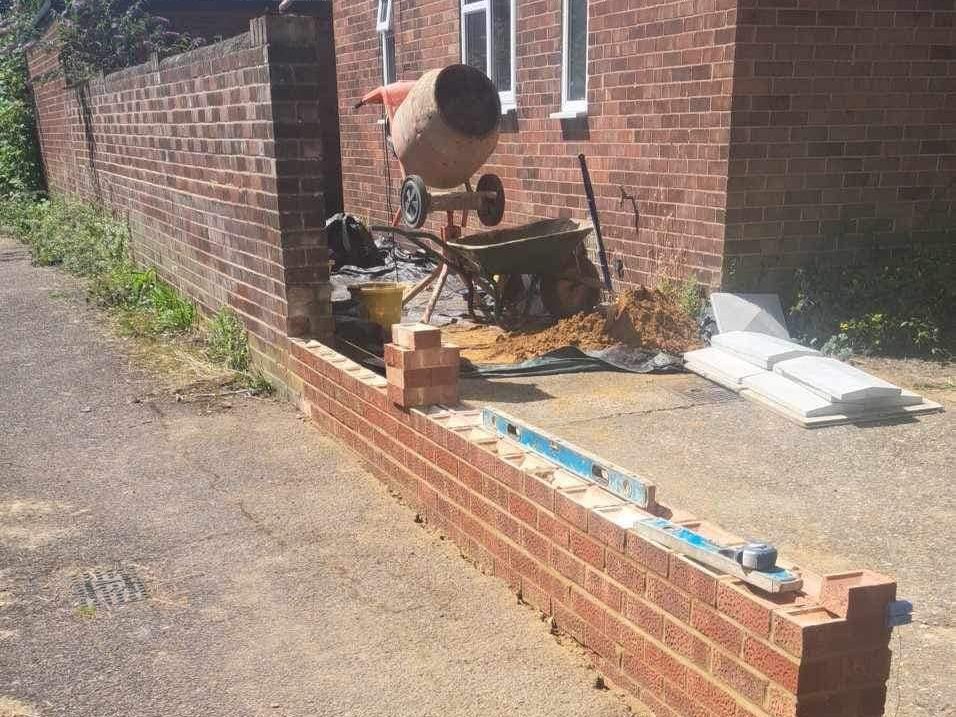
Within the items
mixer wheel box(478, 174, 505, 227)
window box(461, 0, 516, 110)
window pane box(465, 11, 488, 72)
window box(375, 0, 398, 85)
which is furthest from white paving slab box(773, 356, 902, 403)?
window box(375, 0, 398, 85)

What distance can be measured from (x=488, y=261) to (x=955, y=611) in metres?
4.69

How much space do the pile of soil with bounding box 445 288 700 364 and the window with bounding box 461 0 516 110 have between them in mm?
3650

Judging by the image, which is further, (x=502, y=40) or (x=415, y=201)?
(x=502, y=40)

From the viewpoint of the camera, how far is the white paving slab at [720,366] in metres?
6.02

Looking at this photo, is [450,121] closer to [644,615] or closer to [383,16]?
[383,16]

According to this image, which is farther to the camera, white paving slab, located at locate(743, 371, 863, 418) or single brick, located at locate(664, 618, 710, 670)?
white paving slab, located at locate(743, 371, 863, 418)

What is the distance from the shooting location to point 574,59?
9.03 meters

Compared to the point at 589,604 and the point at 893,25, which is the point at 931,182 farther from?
the point at 589,604

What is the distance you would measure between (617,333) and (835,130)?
2341mm

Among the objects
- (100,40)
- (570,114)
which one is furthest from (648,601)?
(100,40)

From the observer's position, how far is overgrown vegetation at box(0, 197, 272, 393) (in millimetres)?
6797

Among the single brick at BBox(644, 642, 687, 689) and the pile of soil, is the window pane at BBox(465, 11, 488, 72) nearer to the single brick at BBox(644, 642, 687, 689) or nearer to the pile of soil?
the pile of soil

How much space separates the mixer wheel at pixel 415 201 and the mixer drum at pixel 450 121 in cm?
68

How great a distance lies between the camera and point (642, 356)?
6602 millimetres
